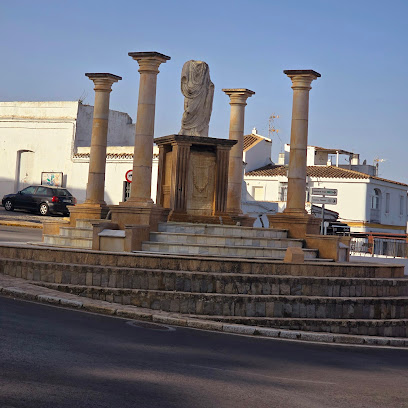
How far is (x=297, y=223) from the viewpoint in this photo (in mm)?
21531

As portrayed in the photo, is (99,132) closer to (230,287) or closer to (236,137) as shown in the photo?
(236,137)

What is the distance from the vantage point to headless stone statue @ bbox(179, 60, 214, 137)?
22438 millimetres

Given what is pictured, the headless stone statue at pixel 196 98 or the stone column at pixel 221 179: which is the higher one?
the headless stone statue at pixel 196 98

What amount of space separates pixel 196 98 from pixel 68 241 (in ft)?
16.8

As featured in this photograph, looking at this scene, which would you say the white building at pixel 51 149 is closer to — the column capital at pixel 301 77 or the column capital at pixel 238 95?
the column capital at pixel 238 95

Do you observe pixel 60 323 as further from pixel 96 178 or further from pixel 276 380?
pixel 96 178

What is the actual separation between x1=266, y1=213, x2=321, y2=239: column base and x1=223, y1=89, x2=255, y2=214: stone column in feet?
10.4

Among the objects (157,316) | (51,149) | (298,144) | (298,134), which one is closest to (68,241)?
(298,144)

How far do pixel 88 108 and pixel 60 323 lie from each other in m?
37.3

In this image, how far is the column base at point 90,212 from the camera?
24234 millimetres

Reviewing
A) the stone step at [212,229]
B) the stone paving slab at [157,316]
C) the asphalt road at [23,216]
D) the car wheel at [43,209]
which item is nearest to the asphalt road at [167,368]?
the stone paving slab at [157,316]

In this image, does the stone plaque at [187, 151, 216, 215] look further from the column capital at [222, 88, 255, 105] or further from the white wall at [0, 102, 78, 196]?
the white wall at [0, 102, 78, 196]

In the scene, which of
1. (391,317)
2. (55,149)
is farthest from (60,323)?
(55,149)

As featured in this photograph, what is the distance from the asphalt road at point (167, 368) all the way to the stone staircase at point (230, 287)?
1952mm
